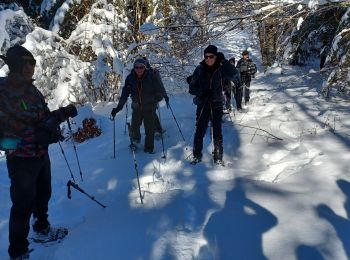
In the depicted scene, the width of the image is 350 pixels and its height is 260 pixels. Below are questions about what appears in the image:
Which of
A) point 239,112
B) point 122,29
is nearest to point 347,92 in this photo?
point 239,112

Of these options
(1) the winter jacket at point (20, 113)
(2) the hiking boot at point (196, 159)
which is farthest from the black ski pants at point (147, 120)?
(1) the winter jacket at point (20, 113)

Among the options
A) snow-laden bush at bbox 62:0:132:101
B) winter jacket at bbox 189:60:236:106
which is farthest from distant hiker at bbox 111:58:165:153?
snow-laden bush at bbox 62:0:132:101

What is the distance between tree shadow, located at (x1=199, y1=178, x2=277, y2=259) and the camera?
3674 mm

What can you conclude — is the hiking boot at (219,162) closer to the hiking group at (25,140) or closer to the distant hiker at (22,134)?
the hiking group at (25,140)

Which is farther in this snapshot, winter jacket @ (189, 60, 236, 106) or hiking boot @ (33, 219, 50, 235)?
winter jacket @ (189, 60, 236, 106)

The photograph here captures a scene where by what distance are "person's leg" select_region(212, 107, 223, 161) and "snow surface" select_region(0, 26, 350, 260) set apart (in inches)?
8.5

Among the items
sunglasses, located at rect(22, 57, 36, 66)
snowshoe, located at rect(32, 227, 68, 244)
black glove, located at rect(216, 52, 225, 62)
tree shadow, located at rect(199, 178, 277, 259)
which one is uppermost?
sunglasses, located at rect(22, 57, 36, 66)

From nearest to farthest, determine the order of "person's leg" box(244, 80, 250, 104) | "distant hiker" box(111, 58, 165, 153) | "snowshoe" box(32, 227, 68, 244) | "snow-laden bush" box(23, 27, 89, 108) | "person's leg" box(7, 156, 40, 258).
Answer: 1. "person's leg" box(7, 156, 40, 258)
2. "snowshoe" box(32, 227, 68, 244)
3. "distant hiker" box(111, 58, 165, 153)
4. "person's leg" box(244, 80, 250, 104)
5. "snow-laden bush" box(23, 27, 89, 108)

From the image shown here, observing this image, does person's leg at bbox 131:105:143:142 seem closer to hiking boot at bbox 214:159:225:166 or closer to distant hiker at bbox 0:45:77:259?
hiking boot at bbox 214:159:225:166

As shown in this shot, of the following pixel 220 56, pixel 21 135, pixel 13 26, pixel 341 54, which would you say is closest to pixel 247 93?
pixel 341 54

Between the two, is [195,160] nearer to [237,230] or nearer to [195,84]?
[195,84]

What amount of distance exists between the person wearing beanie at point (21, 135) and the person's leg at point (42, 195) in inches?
5.6

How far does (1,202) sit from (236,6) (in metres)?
5.50

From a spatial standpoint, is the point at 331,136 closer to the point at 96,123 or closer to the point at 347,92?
the point at 347,92
